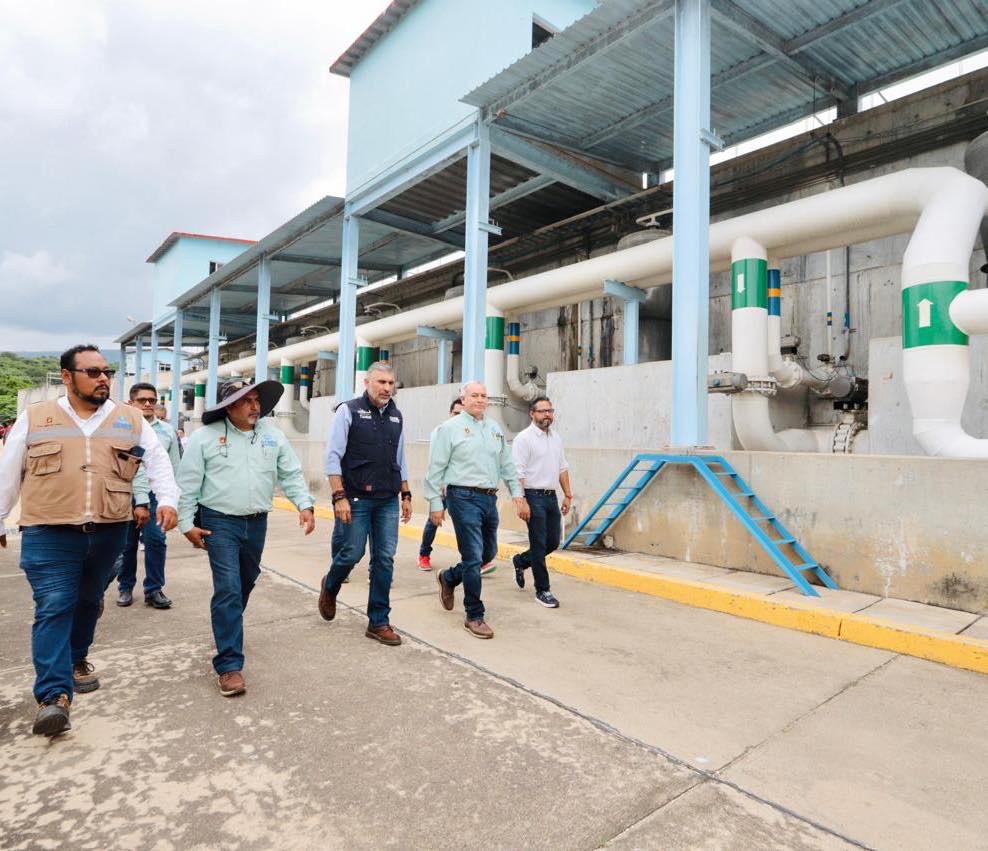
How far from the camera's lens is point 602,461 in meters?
8.03

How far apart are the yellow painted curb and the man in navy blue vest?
2.66 metres

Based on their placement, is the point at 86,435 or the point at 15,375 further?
the point at 15,375

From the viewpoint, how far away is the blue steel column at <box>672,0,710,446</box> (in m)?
7.14

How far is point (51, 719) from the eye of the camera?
9.21ft

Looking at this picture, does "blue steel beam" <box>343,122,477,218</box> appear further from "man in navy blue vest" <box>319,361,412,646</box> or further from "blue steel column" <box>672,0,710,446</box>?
"man in navy blue vest" <box>319,361,412,646</box>

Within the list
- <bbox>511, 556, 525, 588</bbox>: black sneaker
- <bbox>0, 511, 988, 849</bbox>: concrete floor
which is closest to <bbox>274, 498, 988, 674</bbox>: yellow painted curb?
<bbox>0, 511, 988, 849</bbox>: concrete floor

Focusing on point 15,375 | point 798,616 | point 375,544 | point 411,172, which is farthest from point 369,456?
point 15,375

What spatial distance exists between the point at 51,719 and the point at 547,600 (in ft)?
11.3

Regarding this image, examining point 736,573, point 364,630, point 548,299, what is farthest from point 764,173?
point 364,630

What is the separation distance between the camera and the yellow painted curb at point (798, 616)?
13.5ft

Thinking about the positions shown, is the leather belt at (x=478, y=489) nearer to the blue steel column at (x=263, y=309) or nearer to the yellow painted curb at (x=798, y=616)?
the yellow painted curb at (x=798, y=616)

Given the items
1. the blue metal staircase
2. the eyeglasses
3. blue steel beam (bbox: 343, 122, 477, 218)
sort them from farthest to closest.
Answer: blue steel beam (bbox: 343, 122, 477, 218), the blue metal staircase, the eyeglasses

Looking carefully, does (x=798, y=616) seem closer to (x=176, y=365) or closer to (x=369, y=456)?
(x=369, y=456)

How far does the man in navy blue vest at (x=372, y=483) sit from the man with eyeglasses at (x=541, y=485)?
4.48ft
